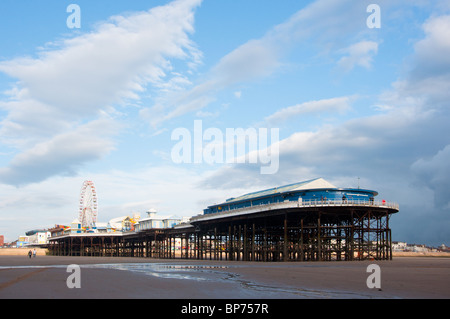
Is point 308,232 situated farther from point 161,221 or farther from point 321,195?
point 161,221

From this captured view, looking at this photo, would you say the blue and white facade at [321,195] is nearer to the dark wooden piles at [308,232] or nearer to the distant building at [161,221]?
the dark wooden piles at [308,232]

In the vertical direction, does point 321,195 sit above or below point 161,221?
above

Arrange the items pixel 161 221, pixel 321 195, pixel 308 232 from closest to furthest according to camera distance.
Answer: pixel 321 195
pixel 308 232
pixel 161 221

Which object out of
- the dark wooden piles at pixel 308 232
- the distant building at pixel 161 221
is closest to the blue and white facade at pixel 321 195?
Answer: the dark wooden piles at pixel 308 232

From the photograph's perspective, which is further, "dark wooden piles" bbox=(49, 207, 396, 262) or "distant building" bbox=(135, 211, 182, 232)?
"distant building" bbox=(135, 211, 182, 232)

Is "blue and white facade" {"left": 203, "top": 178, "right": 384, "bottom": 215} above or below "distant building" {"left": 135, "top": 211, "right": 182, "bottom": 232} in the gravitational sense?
above

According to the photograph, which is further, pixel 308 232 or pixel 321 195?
pixel 308 232

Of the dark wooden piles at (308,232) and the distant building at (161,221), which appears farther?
the distant building at (161,221)

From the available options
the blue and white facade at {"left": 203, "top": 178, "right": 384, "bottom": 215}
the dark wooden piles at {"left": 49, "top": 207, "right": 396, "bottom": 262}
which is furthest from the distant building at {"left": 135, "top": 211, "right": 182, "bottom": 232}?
the blue and white facade at {"left": 203, "top": 178, "right": 384, "bottom": 215}

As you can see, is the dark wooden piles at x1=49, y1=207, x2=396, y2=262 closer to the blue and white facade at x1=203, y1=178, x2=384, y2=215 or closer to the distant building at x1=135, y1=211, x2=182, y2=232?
the blue and white facade at x1=203, y1=178, x2=384, y2=215

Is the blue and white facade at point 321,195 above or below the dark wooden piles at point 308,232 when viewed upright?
above

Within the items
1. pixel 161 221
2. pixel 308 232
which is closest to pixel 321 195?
pixel 308 232
